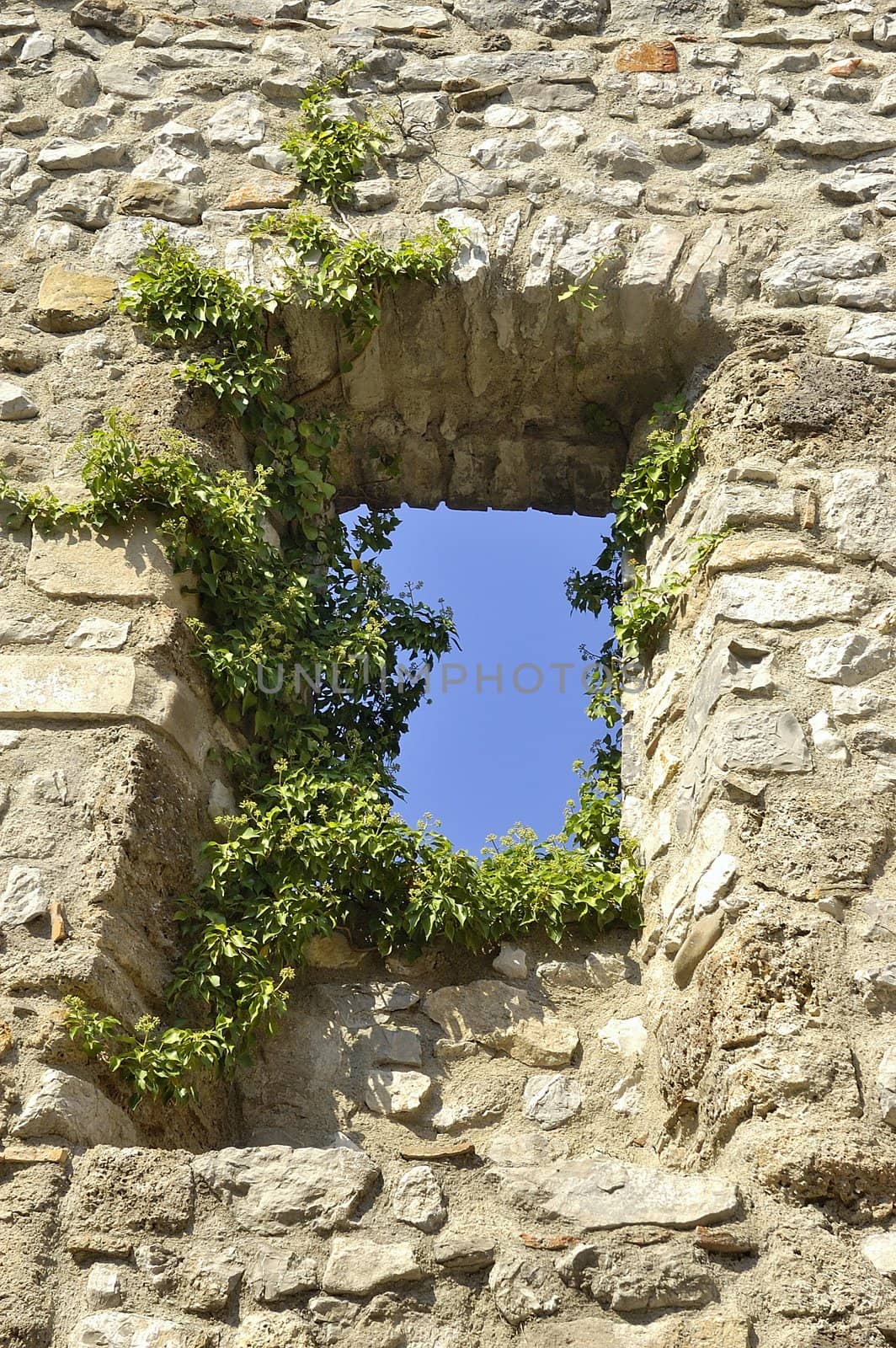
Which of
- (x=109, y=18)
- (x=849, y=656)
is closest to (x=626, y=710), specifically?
(x=849, y=656)

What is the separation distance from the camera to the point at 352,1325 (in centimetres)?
245

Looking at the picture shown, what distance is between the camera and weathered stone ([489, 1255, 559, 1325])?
2.47 m

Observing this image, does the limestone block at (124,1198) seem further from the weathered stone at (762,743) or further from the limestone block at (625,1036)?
the weathered stone at (762,743)

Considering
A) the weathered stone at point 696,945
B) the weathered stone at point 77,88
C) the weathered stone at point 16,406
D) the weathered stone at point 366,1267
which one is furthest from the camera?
the weathered stone at point 77,88

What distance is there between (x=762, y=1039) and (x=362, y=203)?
2.71 meters

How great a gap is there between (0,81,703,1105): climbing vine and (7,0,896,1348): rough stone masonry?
9 centimetres

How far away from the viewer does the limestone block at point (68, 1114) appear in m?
2.64

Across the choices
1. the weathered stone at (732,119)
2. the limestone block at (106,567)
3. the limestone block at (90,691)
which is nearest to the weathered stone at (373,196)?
the weathered stone at (732,119)

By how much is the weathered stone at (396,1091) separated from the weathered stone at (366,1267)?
0.53 metres

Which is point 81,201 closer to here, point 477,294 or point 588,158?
point 477,294

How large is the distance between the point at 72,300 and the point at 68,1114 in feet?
7.58

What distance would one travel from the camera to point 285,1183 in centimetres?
262

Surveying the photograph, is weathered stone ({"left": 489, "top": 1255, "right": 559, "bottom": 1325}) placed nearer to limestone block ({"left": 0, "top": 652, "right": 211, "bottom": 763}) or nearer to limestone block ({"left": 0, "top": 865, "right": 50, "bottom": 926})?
limestone block ({"left": 0, "top": 865, "right": 50, "bottom": 926})

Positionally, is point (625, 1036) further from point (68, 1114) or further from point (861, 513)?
point (861, 513)
